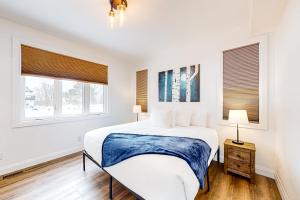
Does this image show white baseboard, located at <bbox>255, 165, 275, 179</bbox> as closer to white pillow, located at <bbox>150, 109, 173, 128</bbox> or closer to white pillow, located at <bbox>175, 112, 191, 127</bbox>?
white pillow, located at <bbox>175, 112, 191, 127</bbox>

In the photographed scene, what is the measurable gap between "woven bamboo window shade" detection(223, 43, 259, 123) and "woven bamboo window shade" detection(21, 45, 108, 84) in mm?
3021

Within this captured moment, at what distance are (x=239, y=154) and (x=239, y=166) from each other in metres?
0.19

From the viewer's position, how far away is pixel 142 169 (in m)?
1.33

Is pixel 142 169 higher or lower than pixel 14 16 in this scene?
lower

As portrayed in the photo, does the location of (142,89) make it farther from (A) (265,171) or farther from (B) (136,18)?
(A) (265,171)

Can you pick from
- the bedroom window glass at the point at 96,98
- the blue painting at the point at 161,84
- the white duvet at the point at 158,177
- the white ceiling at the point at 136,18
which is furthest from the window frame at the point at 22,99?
the blue painting at the point at 161,84

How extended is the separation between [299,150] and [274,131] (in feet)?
3.75

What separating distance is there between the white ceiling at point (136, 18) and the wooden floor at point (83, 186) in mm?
2528

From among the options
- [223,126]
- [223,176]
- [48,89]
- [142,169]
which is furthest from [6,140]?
[223,126]

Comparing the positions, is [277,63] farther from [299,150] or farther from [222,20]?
[299,150]

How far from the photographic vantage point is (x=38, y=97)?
2.73 m

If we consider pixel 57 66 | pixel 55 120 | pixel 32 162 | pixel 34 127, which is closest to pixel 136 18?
pixel 57 66

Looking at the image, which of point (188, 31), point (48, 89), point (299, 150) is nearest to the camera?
point (299, 150)

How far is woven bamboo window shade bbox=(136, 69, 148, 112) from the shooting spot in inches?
165
